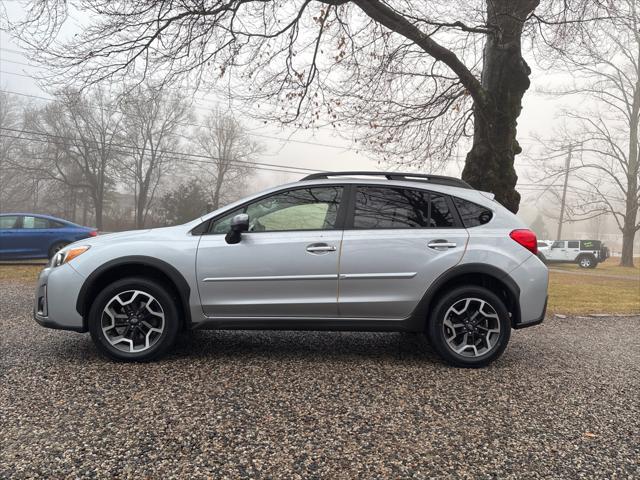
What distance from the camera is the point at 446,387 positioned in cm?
344

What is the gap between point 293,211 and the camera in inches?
161

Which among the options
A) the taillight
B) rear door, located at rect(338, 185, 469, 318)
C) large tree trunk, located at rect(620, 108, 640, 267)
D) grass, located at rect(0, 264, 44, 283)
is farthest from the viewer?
large tree trunk, located at rect(620, 108, 640, 267)

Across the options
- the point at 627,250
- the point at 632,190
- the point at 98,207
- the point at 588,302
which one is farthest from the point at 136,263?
the point at 98,207

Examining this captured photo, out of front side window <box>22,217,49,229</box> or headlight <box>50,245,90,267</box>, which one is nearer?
headlight <box>50,245,90,267</box>

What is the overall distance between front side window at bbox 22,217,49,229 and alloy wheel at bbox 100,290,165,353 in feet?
34.3

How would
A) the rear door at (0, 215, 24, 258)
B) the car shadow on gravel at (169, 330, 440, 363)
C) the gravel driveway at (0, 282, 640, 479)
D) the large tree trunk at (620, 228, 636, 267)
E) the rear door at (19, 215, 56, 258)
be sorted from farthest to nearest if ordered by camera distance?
the large tree trunk at (620, 228, 636, 267) → the rear door at (19, 215, 56, 258) → the rear door at (0, 215, 24, 258) → the car shadow on gravel at (169, 330, 440, 363) → the gravel driveway at (0, 282, 640, 479)

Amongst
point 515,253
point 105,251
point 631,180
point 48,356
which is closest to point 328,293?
point 515,253

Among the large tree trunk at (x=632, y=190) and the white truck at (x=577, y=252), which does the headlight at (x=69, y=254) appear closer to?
the white truck at (x=577, y=252)

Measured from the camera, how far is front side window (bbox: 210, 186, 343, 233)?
4.03m

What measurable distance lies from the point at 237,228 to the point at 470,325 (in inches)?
86.2

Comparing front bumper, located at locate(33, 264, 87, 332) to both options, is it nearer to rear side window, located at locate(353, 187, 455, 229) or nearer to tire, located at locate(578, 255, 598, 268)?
rear side window, located at locate(353, 187, 455, 229)

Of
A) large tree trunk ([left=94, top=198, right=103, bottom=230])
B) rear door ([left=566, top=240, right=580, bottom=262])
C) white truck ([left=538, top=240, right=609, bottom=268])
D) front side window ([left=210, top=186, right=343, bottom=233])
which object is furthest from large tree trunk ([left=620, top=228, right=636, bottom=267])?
large tree trunk ([left=94, top=198, right=103, bottom=230])

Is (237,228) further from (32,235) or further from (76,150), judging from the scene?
(76,150)

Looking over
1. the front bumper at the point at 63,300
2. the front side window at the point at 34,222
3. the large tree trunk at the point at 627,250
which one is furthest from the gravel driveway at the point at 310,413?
the large tree trunk at the point at 627,250
